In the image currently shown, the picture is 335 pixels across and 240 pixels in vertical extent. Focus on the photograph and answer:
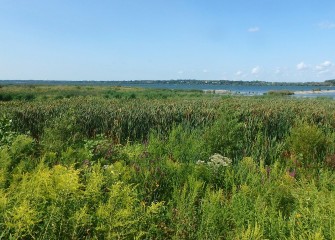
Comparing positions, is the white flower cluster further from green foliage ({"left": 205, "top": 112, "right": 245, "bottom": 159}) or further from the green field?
green foliage ({"left": 205, "top": 112, "right": 245, "bottom": 159})

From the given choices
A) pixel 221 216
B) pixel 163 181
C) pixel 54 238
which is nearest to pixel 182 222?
pixel 221 216

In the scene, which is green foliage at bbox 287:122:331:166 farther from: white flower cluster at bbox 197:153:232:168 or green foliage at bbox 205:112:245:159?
white flower cluster at bbox 197:153:232:168

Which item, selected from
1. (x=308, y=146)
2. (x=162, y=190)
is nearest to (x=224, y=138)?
(x=308, y=146)

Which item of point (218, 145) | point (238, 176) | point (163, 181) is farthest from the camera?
point (218, 145)

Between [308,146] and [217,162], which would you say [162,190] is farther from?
[308,146]

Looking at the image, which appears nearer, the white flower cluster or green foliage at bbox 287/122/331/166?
the white flower cluster

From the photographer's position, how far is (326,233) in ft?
10.2

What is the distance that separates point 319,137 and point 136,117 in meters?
6.54

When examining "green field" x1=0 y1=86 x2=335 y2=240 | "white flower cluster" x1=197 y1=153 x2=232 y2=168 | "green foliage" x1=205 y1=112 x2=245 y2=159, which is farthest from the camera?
"green foliage" x1=205 y1=112 x2=245 y2=159

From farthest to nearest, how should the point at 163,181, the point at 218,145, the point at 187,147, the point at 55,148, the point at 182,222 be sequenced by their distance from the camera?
the point at 218,145, the point at 187,147, the point at 55,148, the point at 163,181, the point at 182,222

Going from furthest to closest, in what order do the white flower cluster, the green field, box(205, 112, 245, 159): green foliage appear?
box(205, 112, 245, 159): green foliage
the white flower cluster
the green field

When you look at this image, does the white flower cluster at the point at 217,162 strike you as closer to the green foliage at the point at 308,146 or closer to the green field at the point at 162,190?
the green field at the point at 162,190

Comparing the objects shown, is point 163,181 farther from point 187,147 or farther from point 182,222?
point 187,147

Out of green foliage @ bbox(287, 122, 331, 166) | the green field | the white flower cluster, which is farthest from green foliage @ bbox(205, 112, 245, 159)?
the white flower cluster
